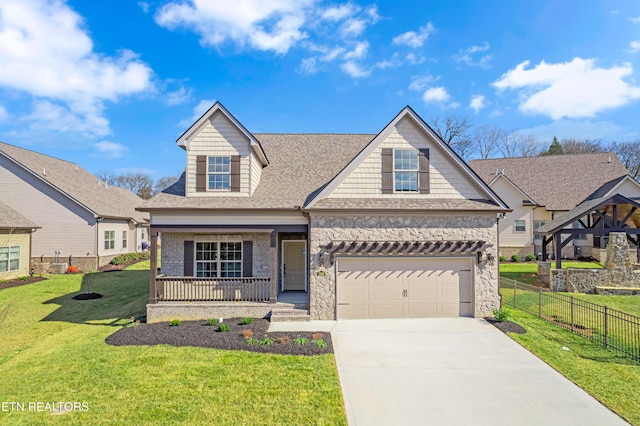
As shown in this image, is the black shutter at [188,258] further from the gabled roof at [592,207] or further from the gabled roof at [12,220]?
the gabled roof at [592,207]

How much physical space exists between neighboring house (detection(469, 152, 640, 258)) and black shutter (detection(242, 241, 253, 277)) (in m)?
22.5

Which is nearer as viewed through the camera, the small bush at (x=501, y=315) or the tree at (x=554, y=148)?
the small bush at (x=501, y=315)

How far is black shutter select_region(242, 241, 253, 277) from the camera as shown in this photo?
13258 mm

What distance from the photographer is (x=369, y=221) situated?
38.5ft

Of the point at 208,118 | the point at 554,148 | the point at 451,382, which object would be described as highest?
the point at 554,148

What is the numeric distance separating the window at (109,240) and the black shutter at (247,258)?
17.3 metres

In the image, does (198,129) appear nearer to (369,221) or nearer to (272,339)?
(369,221)

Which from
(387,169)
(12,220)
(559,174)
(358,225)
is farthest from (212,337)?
(559,174)

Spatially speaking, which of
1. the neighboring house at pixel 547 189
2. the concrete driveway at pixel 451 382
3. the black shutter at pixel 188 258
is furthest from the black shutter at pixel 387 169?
the neighboring house at pixel 547 189

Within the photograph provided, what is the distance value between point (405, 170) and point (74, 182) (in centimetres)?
2734

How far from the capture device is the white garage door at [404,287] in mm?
11711

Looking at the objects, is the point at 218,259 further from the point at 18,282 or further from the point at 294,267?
the point at 18,282

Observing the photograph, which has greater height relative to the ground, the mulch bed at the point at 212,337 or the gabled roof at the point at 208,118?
the gabled roof at the point at 208,118

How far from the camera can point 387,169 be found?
39.8 ft
